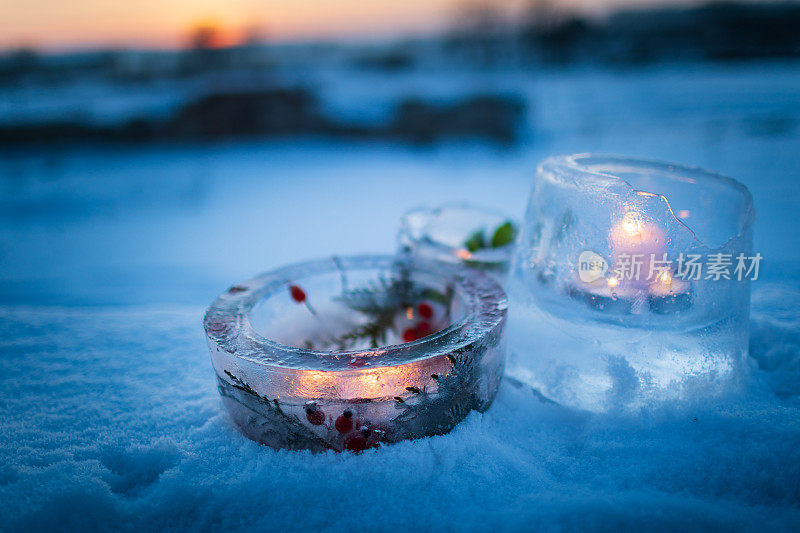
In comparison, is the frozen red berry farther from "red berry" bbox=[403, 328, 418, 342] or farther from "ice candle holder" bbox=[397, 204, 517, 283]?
"ice candle holder" bbox=[397, 204, 517, 283]

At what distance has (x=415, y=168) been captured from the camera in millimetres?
3787

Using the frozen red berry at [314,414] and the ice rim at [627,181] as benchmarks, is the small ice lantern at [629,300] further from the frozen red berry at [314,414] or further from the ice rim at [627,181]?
the frozen red berry at [314,414]

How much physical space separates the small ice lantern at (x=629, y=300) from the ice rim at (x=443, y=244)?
262 millimetres

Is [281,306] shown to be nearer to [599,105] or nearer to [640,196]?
[640,196]

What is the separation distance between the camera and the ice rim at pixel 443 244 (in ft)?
4.61

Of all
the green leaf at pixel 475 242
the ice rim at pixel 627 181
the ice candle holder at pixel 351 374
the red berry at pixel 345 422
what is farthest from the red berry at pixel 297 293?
the ice rim at pixel 627 181

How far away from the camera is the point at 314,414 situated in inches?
35.4

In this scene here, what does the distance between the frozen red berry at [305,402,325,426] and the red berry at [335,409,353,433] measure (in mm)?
30

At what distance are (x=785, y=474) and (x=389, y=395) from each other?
728mm

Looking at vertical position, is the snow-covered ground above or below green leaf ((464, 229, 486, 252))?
below

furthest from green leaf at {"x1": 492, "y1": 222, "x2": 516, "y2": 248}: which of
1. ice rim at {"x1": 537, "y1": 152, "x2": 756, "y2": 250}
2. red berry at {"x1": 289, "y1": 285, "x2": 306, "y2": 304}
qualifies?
red berry at {"x1": 289, "y1": 285, "x2": 306, "y2": 304}

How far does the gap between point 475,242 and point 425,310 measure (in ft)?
1.01

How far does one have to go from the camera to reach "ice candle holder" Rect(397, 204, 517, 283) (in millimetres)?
1409

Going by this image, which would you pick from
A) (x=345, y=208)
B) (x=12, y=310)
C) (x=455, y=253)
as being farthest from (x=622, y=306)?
(x=345, y=208)
